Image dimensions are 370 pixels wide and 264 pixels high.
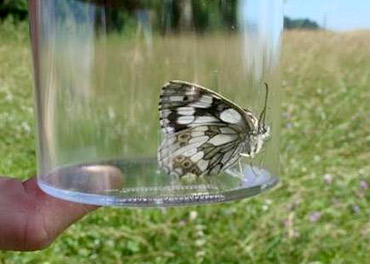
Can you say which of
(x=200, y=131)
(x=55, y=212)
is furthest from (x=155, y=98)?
(x=55, y=212)

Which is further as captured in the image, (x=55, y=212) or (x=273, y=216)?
(x=273, y=216)

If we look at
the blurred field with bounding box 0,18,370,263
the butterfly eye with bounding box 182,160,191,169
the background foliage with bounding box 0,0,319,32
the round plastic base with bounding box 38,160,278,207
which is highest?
the background foliage with bounding box 0,0,319,32

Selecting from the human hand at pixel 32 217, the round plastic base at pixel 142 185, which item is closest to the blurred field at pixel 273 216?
the human hand at pixel 32 217

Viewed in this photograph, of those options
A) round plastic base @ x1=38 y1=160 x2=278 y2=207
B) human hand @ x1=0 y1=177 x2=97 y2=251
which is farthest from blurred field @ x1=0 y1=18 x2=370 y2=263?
round plastic base @ x1=38 y1=160 x2=278 y2=207

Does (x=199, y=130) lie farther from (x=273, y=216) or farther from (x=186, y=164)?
(x=273, y=216)

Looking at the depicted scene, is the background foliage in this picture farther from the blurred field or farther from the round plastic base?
the blurred field

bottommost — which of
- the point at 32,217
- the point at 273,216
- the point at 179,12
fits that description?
the point at 273,216

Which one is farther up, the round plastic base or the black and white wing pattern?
the black and white wing pattern

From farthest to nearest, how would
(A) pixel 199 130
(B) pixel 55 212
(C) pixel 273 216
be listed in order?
(C) pixel 273 216 < (B) pixel 55 212 < (A) pixel 199 130

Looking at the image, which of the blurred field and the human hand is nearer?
the human hand
